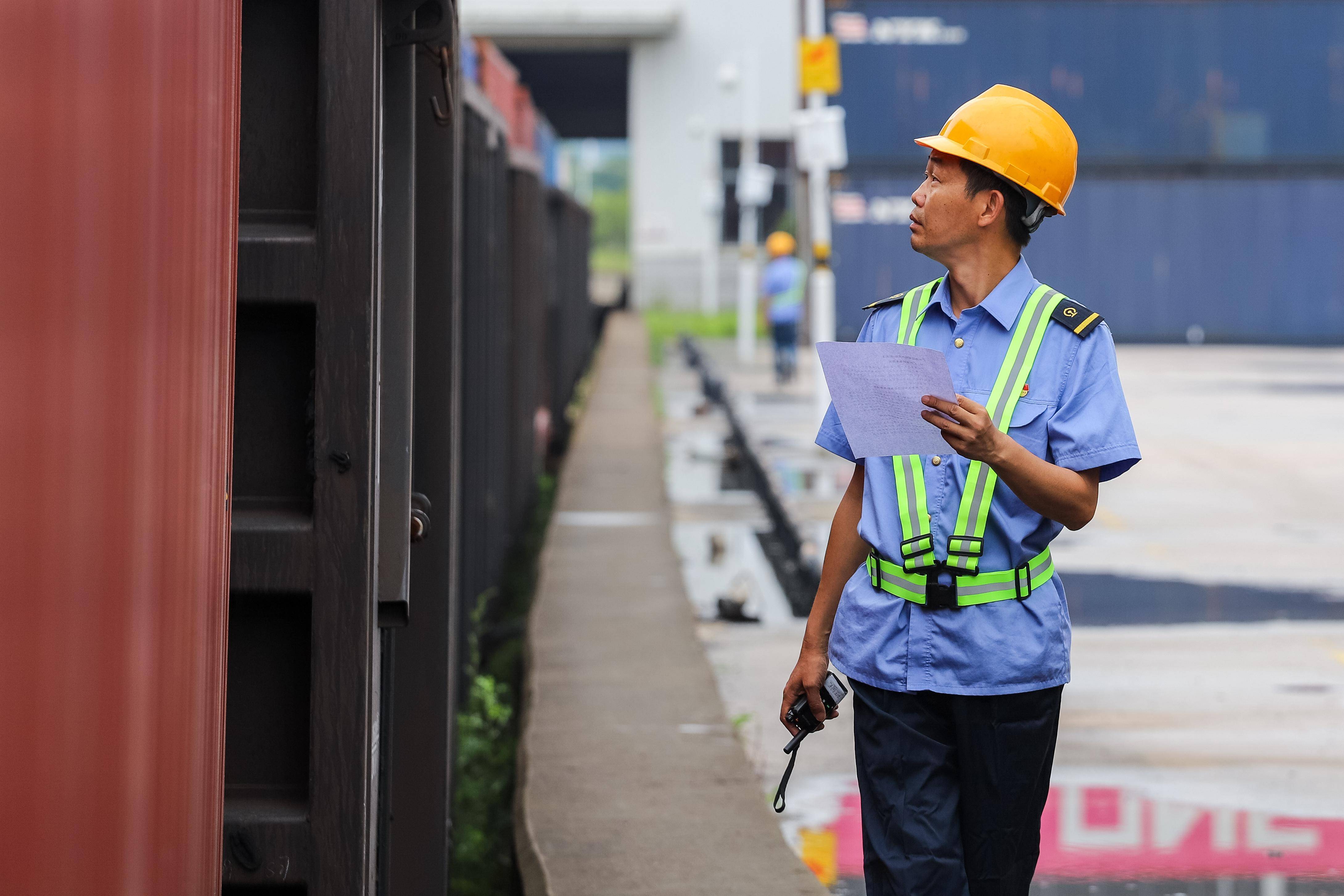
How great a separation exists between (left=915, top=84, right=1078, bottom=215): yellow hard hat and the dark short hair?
31mm

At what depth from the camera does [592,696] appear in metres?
6.04

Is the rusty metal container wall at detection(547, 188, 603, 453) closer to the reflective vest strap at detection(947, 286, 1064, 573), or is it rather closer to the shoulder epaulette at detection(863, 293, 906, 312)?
the shoulder epaulette at detection(863, 293, 906, 312)

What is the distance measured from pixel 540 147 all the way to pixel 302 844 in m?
11.1

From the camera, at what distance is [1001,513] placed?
2.69 meters

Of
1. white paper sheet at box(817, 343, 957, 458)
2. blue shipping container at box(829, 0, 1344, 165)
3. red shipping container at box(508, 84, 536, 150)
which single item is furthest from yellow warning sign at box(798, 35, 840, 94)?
blue shipping container at box(829, 0, 1344, 165)

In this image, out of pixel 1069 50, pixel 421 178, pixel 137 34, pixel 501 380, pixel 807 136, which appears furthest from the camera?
pixel 1069 50

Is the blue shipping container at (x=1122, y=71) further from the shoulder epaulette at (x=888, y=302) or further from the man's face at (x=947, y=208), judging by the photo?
the man's face at (x=947, y=208)

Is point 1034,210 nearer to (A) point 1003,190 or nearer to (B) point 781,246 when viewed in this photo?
(A) point 1003,190

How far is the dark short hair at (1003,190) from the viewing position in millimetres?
2779

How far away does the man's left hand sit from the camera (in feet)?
8.18

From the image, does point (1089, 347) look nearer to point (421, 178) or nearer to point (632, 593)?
point (421, 178)

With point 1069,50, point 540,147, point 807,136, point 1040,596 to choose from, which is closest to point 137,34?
point 1040,596

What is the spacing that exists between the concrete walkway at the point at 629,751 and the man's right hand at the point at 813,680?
1.19 metres

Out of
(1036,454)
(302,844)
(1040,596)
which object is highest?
(1036,454)
